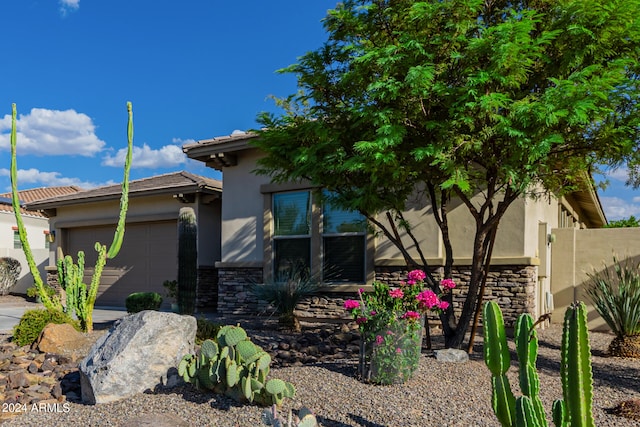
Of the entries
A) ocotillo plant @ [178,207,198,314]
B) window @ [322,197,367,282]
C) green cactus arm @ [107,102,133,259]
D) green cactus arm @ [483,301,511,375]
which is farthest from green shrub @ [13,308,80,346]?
A: green cactus arm @ [483,301,511,375]

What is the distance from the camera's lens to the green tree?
666 centimetres

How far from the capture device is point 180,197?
50.2 feet

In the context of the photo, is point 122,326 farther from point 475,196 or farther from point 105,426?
point 475,196

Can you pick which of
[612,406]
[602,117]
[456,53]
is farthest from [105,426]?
[602,117]

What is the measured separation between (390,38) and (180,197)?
906 cm

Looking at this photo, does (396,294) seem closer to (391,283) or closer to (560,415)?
(560,415)

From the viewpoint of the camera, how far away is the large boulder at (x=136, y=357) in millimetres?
5828

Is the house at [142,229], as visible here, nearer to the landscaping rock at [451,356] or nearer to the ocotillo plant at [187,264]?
the ocotillo plant at [187,264]

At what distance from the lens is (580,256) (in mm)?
12562

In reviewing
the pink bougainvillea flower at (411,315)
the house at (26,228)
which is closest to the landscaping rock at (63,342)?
the pink bougainvillea flower at (411,315)

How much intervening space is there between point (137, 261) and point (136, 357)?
11.6 m

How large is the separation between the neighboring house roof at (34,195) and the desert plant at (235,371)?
2279 centimetres

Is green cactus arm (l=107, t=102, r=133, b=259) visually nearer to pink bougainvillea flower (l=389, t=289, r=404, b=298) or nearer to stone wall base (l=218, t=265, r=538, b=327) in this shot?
stone wall base (l=218, t=265, r=538, b=327)

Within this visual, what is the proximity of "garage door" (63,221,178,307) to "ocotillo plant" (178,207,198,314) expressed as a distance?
361 centimetres
